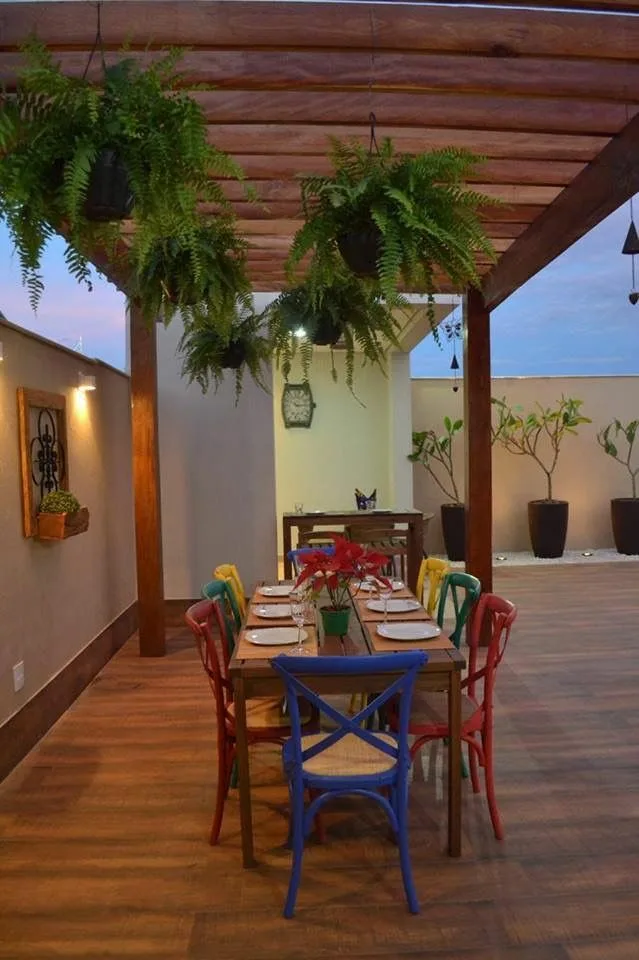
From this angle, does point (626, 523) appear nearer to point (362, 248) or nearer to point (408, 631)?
point (408, 631)

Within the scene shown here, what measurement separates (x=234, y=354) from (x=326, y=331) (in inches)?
36.5

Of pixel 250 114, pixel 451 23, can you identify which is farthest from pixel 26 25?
pixel 451 23

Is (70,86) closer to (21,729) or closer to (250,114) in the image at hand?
(250,114)

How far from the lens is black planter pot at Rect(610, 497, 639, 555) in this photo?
28.2 feet

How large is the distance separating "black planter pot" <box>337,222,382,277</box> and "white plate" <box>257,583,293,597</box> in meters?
2.02

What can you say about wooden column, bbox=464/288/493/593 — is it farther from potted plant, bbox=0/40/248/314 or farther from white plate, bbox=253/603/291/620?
potted plant, bbox=0/40/248/314

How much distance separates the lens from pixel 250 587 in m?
6.10

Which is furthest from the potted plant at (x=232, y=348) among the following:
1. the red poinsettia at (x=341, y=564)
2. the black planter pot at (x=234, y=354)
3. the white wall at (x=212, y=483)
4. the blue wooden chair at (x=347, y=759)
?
the white wall at (x=212, y=483)

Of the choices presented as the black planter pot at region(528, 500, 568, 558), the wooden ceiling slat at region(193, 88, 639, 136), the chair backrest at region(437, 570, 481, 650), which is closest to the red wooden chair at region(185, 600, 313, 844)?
the chair backrest at region(437, 570, 481, 650)

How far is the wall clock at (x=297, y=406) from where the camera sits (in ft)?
30.1

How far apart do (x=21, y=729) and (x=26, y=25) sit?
290 centimetres

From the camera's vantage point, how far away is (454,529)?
848 centimetres

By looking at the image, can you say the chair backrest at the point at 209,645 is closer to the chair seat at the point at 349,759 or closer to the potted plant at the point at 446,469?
the chair seat at the point at 349,759

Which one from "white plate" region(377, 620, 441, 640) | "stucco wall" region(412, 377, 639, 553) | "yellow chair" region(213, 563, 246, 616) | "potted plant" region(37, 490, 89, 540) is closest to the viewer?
"white plate" region(377, 620, 441, 640)
